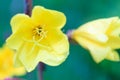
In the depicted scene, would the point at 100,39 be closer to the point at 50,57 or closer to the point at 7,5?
the point at 50,57

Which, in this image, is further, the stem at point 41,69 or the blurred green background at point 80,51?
the blurred green background at point 80,51

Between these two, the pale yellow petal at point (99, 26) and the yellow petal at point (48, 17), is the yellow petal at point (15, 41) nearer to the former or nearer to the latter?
the yellow petal at point (48, 17)

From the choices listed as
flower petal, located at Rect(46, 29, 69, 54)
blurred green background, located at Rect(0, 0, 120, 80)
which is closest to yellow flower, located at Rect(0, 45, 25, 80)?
blurred green background, located at Rect(0, 0, 120, 80)

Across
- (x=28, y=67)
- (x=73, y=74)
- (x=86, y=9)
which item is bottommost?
(x=73, y=74)

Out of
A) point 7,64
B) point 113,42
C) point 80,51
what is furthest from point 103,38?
point 80,51

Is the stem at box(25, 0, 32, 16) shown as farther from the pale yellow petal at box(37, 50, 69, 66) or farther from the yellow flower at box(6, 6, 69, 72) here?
the pale yellow petal at box(37, 50, 69, 66)

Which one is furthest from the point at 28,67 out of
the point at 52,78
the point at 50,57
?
the point at 52,78

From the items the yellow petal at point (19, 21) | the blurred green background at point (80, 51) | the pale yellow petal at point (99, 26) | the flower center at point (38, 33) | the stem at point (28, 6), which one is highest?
the stem at point (28, 6)

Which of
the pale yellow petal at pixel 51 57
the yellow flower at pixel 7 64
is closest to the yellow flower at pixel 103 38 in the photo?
the pale yellow petal at pixel 51 57
